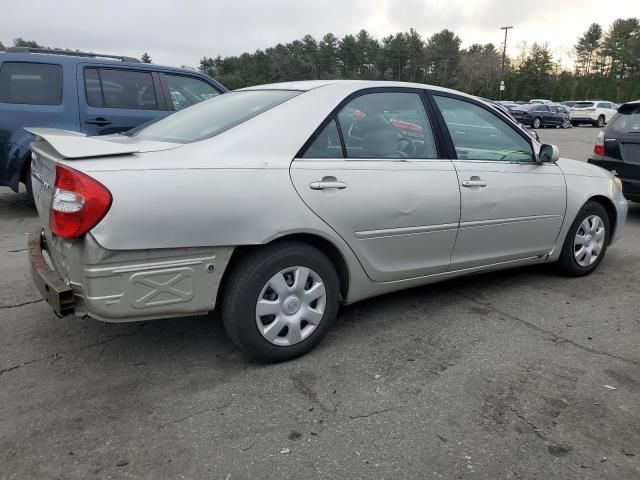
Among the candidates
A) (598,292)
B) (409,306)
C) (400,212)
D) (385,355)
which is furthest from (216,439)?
(598,292)

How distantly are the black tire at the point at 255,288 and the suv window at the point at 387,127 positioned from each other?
70cm

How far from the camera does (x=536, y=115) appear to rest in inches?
1248

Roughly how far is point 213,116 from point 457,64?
75.3 m

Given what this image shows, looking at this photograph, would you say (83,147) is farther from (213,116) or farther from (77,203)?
(213,116)

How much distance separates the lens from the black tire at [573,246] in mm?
4506

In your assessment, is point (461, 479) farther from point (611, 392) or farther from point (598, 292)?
point (598, 292)

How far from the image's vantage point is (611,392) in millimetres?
2830

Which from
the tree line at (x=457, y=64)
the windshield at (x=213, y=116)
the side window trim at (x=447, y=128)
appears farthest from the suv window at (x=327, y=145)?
the tree line at (x=457, y=64)

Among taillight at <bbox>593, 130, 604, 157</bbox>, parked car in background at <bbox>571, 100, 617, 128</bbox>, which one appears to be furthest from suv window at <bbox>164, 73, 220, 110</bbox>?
parked car in background at <bbox>571, 100, 617, 128</bbox>

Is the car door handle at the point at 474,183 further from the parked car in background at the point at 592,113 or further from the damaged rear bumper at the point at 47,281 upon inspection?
the parked car in background at the point at 592,113

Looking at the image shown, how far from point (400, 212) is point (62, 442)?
7.05 feet

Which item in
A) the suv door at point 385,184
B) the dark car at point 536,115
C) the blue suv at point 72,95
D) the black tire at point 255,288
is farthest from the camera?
the dark car at point 536,115

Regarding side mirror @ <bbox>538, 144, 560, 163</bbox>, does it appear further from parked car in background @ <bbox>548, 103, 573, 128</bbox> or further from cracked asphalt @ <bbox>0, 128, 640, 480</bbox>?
parked car in background @ <bbox>548, 103, 573, 128</bbox>

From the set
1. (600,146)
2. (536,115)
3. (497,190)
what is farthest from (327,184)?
(536,115)
